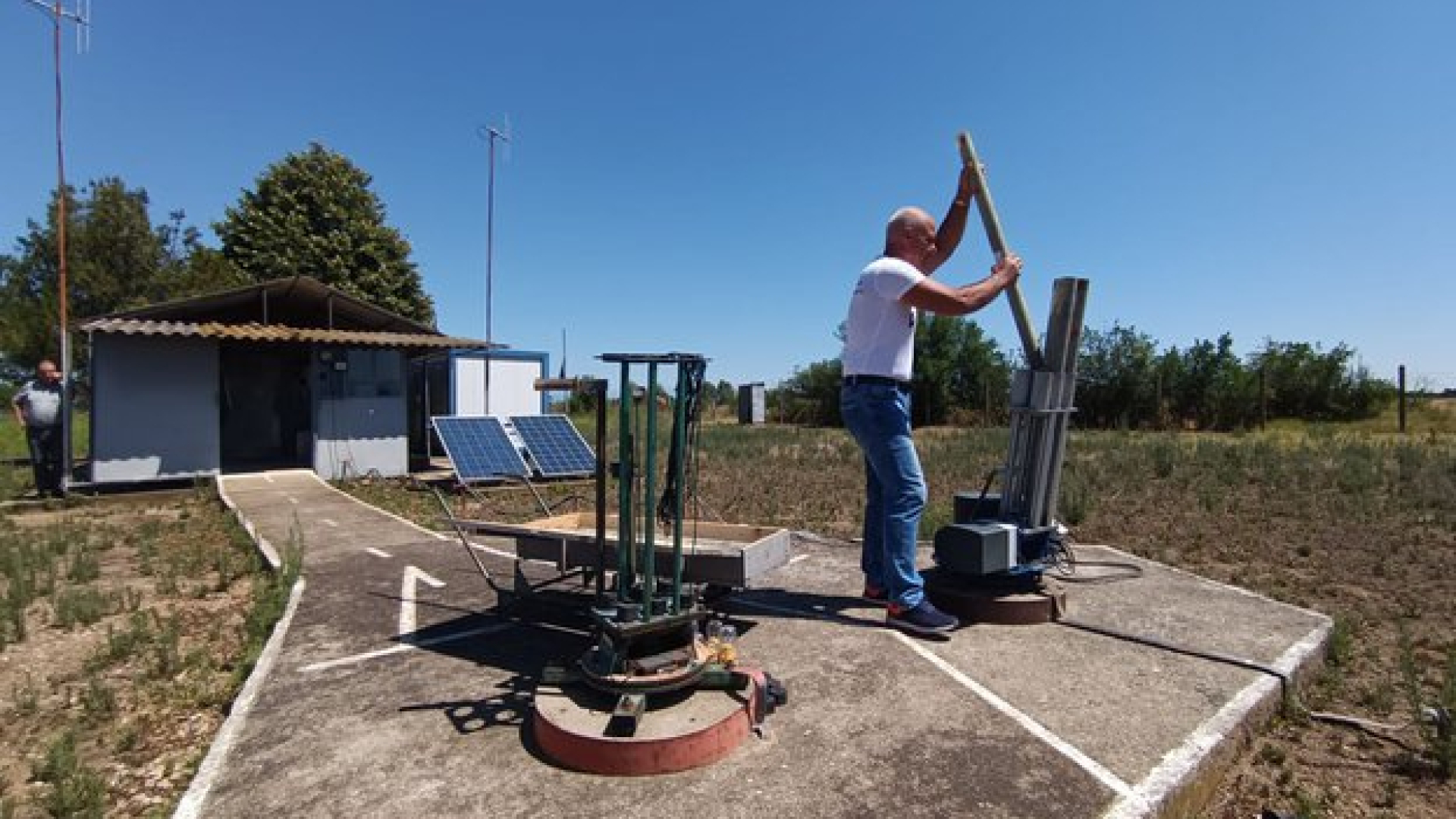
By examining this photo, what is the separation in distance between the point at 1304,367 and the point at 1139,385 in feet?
16.6

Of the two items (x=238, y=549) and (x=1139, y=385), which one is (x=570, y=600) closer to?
(x=238, y=549)

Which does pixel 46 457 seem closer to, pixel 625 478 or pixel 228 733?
pixel 228 733

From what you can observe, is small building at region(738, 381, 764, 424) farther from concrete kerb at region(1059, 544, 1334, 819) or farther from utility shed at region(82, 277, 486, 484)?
concrete kerb at region(1059, 544, 1334, 819)

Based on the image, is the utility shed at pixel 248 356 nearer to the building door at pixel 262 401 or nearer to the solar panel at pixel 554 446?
the building door at pixel 262 401

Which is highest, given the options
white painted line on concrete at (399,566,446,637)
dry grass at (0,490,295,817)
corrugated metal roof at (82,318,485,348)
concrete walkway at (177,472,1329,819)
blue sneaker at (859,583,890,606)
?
corrugated metal roof at (82,318,485,348)

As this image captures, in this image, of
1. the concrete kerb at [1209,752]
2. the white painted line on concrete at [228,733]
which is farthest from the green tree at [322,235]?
the concrete kerb at [1209,752]

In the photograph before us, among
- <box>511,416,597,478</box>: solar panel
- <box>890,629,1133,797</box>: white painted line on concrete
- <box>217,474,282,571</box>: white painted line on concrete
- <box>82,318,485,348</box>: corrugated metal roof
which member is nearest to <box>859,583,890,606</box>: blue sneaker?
<box>890,629,1133,797</box>: white painted line on concrete

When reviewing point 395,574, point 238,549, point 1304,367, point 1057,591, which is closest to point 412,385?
point 238,549

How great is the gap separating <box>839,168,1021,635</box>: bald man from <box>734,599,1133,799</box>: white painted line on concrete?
218mm

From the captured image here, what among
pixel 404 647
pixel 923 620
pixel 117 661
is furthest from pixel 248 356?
pixel 923 620

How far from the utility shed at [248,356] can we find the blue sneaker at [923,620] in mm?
10425

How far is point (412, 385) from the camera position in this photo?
16953 mm

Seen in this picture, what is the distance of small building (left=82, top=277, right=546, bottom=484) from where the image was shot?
35.7 ft

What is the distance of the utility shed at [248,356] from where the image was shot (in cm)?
1088
